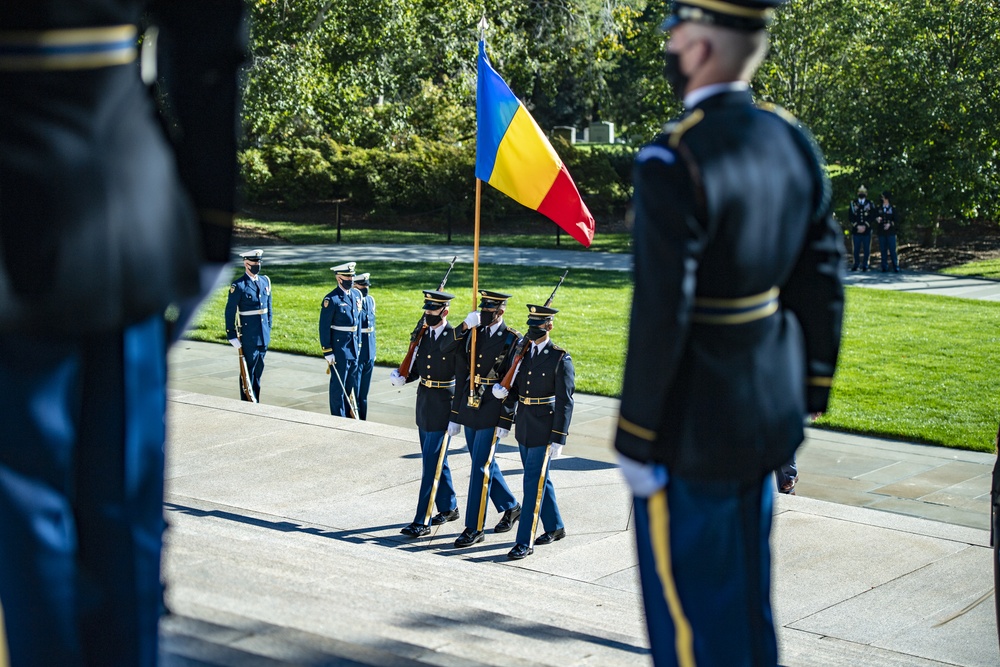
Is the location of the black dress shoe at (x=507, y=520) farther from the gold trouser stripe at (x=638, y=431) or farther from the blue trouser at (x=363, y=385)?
the gold trouser stripe at (x=638, y=431)

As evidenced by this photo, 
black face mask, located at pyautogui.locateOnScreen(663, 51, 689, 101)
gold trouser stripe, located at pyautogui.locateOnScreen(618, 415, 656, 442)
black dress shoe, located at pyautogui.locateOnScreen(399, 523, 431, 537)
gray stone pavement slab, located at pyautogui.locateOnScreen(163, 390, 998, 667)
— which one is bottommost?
black dress shoe, located at pyautogui.locateOnScreen(399, 523, 431, 537)

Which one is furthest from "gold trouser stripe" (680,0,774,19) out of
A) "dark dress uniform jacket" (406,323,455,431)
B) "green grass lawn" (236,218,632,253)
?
"green grass lawn" (236,218,632,253)

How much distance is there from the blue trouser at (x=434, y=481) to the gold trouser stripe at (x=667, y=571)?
6.40 m

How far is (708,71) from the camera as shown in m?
2.46

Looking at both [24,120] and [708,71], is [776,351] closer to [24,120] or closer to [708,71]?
[708,71]

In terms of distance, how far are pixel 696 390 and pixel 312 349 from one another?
13.8 metres

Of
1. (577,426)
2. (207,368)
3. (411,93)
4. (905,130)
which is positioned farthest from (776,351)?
(411,93)

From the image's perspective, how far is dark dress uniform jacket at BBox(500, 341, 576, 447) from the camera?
8.79 meters

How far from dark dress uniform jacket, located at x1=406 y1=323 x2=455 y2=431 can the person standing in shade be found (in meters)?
16.1

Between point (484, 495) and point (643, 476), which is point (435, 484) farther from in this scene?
point (643, 476)

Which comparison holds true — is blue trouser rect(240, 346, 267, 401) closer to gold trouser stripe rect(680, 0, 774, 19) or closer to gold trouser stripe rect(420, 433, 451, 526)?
gold trouser stripe rect(420, 433, 451, 526)

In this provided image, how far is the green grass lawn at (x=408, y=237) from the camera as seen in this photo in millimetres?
29391

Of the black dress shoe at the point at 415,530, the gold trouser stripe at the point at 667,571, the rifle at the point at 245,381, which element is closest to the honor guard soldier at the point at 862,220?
the rifle at the point at 245,381

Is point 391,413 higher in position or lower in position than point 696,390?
lower
